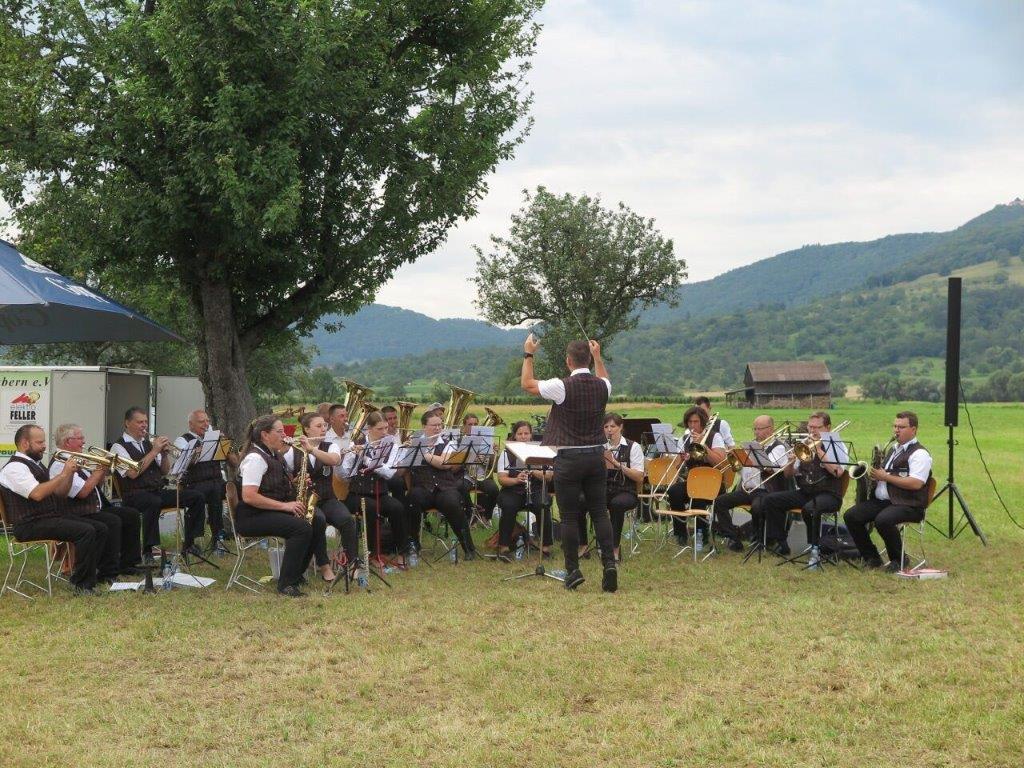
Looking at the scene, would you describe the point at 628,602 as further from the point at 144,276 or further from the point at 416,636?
the point at 144,276

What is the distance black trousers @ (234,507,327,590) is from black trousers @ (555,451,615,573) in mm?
2213

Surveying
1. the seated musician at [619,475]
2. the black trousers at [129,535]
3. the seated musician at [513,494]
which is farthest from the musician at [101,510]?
the seated musician at [619,475]

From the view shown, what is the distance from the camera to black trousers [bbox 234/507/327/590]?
8641 mm

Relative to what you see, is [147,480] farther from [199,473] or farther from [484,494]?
[484,494]

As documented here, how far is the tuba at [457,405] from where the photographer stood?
12.3 m

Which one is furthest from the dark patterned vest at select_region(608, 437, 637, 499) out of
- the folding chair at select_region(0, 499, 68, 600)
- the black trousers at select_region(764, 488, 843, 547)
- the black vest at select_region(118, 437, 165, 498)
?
the folding chair at select_region(0, 499, 68, 600)

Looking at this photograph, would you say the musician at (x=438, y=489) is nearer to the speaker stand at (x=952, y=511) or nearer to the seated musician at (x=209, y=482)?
the seated musician at (x=209, y=482)

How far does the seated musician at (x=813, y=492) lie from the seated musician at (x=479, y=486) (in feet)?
10.2

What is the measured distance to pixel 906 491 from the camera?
9422 mm

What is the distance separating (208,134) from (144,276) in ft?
9.75

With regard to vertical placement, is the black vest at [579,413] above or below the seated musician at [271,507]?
above

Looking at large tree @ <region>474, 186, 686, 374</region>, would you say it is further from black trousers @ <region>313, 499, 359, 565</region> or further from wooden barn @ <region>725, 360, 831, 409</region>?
wooden barn @ <region>725, 360, 831, 409</region>

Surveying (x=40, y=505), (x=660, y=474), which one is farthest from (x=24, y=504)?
(x=660, y=474)

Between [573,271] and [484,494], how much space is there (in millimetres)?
22047
